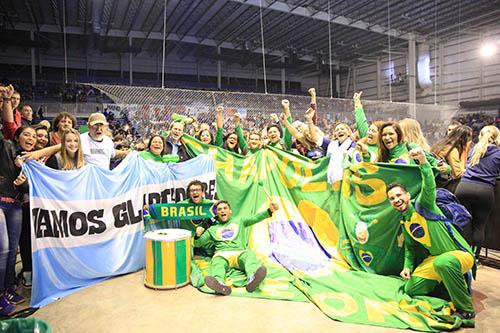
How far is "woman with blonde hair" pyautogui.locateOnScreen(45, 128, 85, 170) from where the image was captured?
143 inches

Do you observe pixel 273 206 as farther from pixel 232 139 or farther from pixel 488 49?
pixel 488 49

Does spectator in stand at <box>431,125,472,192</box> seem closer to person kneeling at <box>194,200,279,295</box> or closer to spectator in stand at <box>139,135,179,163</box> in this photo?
person kneeling at <box>194,200,279,295</box>

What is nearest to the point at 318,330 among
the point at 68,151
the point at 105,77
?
the point at 68,151

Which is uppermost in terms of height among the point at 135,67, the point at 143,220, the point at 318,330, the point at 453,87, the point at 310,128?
the point at 135,67

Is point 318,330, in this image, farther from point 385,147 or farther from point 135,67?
point 135,67

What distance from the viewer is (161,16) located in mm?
16609

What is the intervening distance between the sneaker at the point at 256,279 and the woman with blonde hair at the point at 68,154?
85.4 inches

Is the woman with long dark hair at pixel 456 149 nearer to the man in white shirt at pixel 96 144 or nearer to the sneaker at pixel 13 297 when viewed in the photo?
the man in white shirt at pixel 96 144

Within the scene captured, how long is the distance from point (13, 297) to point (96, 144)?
1.74 metres

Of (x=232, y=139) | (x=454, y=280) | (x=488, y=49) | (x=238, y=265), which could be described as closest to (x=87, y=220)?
(x=238, y=265)

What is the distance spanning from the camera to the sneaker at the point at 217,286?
3.34 metres

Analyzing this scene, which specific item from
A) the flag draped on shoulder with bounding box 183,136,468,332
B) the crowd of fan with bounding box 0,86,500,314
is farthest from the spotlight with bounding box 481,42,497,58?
the flag draped on shoulder with bounding box 183,136,468,332

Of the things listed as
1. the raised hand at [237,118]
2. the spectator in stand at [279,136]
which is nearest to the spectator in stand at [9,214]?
the raised hand at [237,118]

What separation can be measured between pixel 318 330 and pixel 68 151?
300 cm
